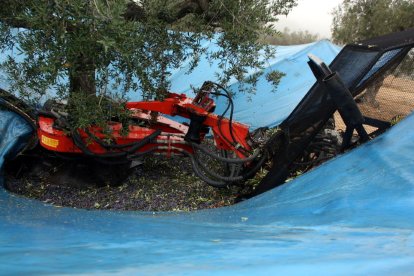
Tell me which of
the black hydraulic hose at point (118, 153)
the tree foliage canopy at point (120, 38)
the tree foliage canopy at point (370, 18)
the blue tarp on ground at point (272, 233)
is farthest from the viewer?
the tree foliage canopy at point (370, 18)

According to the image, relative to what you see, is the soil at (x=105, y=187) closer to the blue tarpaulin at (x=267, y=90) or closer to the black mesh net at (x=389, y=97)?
the black mesh net at (x=389, y=97)

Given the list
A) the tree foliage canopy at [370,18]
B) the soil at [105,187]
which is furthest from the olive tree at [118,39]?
the tree foliage canopy at [370,18]

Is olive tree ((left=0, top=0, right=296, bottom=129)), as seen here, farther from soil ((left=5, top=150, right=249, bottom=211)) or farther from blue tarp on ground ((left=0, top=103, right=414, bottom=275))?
blue tarp on ground ((left=0, top=103, right=414, bottom=275))

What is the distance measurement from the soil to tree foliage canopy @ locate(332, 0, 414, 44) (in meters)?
10.1

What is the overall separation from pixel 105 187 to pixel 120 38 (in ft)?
7.62

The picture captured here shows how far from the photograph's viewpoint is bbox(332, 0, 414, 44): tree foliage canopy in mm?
13133

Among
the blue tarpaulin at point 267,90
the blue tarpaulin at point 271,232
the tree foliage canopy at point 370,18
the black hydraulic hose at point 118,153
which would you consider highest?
the tree foliage canopy at point 370,18

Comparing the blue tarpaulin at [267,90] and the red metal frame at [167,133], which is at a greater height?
the blue tarpaulin at [267,90]

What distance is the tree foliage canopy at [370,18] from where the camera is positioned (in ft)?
43.1

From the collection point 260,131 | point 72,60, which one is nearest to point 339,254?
point 72,60

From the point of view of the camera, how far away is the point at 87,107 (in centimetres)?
395

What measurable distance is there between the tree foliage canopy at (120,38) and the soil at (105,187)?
3.21 feet

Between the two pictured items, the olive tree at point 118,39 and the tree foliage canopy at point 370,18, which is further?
the tree foliage canopy at point 370,18

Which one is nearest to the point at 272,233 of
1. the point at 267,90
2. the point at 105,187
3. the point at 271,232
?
the point at 271,232
